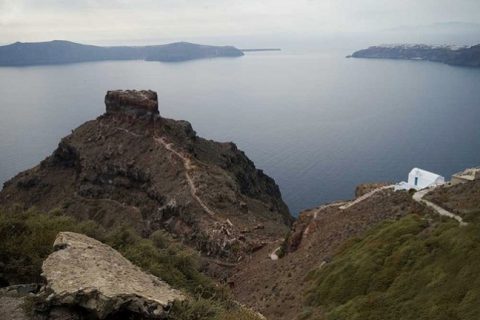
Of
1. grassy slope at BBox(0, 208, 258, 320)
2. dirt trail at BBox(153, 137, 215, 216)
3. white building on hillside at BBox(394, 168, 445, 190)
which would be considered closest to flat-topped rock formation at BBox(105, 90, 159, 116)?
dirt trail at BBox(153, 137, 215, 216)

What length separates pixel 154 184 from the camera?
65688 millimetres

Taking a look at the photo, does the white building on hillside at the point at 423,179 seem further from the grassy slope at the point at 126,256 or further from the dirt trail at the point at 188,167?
the grassy slope at the point at 126,256

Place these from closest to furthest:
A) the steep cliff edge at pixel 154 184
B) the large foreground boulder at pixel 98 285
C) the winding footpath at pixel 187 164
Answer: the large foreground boulder at pixel 98 285
the steep cliff edge at pixel 154 184
the winding footpath at pixel 187 164

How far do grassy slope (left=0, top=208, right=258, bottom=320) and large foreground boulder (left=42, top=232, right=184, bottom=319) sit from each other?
0.86 metres

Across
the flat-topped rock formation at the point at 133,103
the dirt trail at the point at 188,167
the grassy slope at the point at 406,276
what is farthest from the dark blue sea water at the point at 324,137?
the grassy slope at the point at 406,276

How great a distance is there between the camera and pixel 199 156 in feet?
249

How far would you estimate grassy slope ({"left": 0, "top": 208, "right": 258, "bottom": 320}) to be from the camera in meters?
15.7

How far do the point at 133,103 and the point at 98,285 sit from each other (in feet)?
225

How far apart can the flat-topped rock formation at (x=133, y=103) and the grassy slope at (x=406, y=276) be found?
2134 inches

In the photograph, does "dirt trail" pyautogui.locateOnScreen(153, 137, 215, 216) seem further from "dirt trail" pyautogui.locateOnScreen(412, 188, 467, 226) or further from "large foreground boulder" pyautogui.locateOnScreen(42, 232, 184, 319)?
"large foreground boulder" pyautogui.locateOnScreen(42, 232, 184, 319)

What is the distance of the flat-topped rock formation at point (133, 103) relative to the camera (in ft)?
254

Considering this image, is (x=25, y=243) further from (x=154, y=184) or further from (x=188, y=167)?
(x=154, y=184)

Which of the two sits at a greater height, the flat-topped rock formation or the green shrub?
the flat-topped rock formation

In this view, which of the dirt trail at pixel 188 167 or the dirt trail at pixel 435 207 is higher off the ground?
the dirt trail at pixel 435 207
